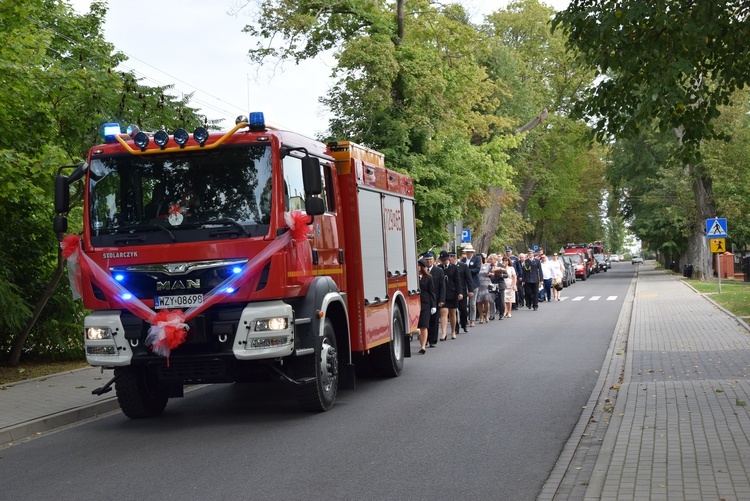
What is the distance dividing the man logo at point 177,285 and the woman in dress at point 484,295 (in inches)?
675

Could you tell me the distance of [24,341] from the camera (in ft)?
55.9

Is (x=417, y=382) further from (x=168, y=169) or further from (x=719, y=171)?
(x=719, y=171)

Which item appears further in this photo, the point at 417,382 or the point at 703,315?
the point at 703,315

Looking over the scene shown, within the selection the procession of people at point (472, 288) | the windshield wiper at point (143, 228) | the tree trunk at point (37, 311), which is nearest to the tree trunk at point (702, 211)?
the procession of people at point (472, 288)

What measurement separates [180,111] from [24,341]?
15.5ft

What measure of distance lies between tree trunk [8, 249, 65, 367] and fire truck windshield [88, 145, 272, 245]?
615cm

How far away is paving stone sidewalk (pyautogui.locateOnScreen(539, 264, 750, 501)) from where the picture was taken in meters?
6.61

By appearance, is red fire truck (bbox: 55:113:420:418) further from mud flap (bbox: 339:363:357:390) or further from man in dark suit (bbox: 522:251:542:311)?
man in dark suit (bbox: 522:251:542:311)

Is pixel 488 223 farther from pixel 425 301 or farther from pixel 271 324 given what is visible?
pixel 271 324

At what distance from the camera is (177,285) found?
9945mm

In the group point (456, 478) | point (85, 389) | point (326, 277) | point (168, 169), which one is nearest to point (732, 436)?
point (456, 478)

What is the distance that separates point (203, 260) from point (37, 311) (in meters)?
7.54

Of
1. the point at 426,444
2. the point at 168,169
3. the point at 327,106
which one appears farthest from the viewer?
the point at 327,106

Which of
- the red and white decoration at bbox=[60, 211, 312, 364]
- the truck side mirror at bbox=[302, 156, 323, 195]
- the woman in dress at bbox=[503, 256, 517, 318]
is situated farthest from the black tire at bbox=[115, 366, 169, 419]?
the woman in dress at bbox=[503, 256, 517, 318]
